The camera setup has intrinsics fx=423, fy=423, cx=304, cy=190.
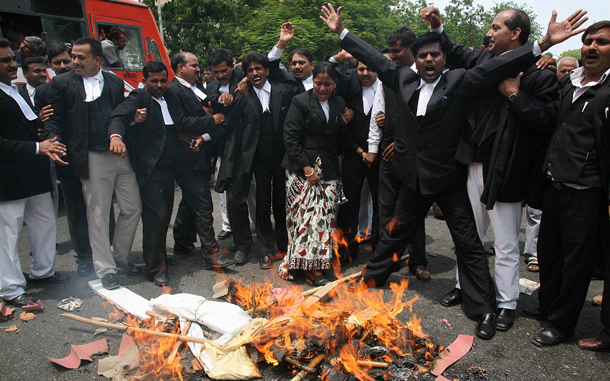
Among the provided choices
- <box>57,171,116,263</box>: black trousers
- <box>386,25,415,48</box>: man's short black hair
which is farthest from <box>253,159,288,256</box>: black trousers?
<box>57,171,116,263</box>: black trousers

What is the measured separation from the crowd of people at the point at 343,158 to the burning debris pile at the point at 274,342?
84cm

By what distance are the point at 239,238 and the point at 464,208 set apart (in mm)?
2662

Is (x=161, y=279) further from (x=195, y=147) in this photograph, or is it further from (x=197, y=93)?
(x=197, y=93)

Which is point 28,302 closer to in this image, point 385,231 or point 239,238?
point 239,238

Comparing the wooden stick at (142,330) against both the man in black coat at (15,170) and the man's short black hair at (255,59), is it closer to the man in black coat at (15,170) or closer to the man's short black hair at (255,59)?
the man in black coat at (15,170)

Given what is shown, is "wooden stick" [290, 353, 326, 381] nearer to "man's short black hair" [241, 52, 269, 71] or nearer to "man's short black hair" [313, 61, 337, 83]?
"man's short black hair" [313, 61, 337, 83]

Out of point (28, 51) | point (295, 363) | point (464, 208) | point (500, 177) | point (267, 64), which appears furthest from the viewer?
point (28, 51)

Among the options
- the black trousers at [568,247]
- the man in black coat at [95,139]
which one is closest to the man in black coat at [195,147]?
the man in black coat at [95,139]

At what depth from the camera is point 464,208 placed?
12.2 feet

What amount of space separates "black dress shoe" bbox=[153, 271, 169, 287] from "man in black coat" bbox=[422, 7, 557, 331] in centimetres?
320

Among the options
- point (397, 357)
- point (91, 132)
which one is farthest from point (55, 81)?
point (397, 357)

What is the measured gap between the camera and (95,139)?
14.1 ft

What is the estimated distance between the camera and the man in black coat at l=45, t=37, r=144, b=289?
14.0 ft

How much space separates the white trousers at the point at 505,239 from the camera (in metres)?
3.54
